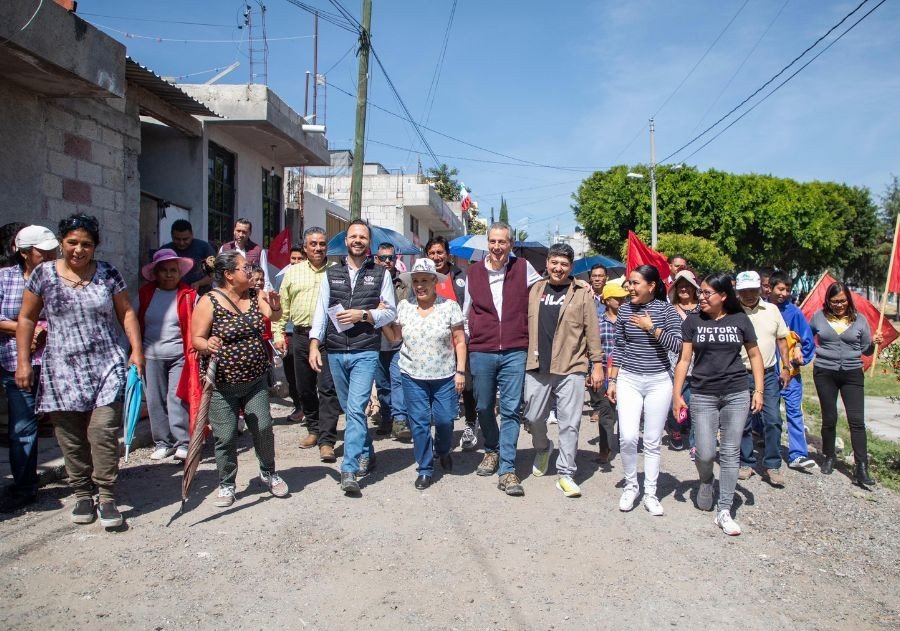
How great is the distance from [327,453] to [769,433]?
12.7ft

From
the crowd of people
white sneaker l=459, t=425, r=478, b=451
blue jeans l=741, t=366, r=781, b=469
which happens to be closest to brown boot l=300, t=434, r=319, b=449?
the crowd of people

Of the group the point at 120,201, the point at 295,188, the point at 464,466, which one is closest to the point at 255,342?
the point at 464,466

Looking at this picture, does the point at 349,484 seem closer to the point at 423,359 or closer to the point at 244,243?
the point at 423,359

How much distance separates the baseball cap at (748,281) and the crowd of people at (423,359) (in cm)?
2

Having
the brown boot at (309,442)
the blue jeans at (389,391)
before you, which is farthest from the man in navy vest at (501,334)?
the brown boot at (309,442)

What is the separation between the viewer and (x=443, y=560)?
13.1 ft

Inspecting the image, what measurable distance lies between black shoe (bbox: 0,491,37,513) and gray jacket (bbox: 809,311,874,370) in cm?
660

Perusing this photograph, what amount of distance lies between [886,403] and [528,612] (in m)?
11.0

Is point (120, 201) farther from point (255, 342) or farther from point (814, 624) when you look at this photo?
point (814, 624)

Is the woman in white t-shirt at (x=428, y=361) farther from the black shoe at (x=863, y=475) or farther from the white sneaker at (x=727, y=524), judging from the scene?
the black shoe at (x=863, y=475)

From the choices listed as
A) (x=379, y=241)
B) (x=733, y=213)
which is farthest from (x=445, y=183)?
(x=379, y=241)

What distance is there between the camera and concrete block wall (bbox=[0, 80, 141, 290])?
6.88m

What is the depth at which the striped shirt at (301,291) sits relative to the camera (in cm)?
666

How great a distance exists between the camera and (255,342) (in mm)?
4953
